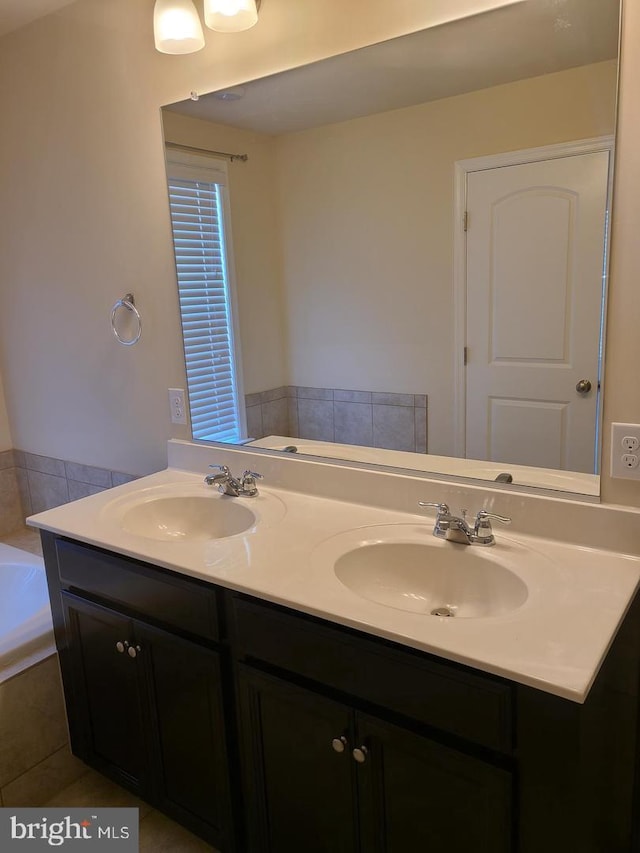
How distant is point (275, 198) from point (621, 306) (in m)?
1.01

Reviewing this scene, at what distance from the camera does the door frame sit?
4.43ft

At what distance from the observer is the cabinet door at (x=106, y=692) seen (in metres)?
1.74

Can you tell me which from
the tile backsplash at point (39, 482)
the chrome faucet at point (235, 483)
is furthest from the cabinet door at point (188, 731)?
the tile backsplash at point (39, 482)

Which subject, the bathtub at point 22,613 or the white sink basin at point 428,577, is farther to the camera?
the bathtub at point 22,613

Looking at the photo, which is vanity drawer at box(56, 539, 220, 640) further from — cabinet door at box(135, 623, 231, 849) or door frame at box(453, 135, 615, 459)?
door frame at box(453, 135, 615, 459)

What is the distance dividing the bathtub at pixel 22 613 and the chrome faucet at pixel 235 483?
722mm

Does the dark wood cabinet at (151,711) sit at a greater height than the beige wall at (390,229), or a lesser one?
lesser

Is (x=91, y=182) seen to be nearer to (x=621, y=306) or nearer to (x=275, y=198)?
(x=275, y=198)

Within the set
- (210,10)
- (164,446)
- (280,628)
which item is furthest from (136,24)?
(280,628)

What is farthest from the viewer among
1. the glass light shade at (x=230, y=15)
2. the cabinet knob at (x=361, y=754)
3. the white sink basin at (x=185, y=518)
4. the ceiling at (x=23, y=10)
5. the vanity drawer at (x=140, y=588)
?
the ceiling at (x=23, y=10)

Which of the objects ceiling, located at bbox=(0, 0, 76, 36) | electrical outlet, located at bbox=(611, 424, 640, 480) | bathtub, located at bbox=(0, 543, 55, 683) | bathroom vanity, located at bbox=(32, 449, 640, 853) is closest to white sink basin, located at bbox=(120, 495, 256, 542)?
bathroom vanity, located at bbox=(32, 449, 640, 853)

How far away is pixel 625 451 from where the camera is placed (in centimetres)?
140

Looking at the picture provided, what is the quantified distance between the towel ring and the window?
0.72ft

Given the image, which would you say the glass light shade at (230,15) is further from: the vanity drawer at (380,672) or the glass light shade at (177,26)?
the vanity drawer at (380,672)
